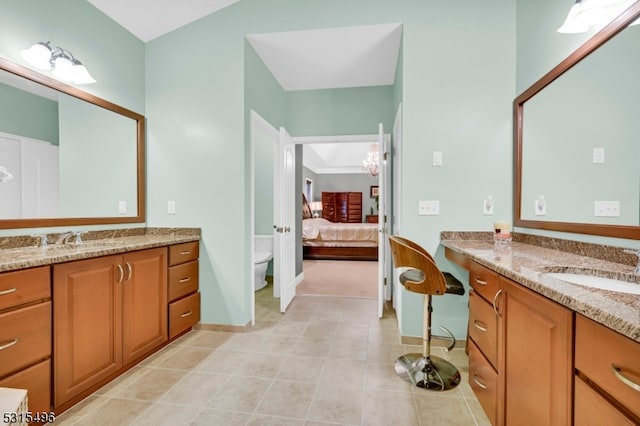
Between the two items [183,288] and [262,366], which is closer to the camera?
[262,366]

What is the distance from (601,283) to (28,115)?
131 inches

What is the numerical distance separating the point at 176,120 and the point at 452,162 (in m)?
2.51

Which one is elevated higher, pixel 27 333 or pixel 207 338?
pixel 27 333

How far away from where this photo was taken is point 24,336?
1.36 m

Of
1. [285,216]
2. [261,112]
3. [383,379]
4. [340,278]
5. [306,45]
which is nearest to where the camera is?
[383,379]

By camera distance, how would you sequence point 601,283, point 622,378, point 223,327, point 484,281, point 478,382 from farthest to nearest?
point 223,327, point 478,382, point 484,281, point 601,283, point 622,378

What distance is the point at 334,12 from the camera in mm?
2539

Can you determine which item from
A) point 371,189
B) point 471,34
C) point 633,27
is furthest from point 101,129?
point 371,189

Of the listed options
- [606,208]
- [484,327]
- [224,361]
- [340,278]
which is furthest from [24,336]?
[340,278]

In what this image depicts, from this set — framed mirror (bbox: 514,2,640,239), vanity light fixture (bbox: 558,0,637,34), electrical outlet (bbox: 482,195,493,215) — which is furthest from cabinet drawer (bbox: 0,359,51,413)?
vanity light fixture (bbox: 558,0,637,34)

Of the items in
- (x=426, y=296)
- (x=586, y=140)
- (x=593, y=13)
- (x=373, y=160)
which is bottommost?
(x=426, y=296)

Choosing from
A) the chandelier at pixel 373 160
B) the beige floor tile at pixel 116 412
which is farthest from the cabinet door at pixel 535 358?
the chandelier at pixel 373 160

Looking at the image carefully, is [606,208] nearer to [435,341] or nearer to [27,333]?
[435,341]

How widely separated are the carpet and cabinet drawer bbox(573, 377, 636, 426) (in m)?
2.94
